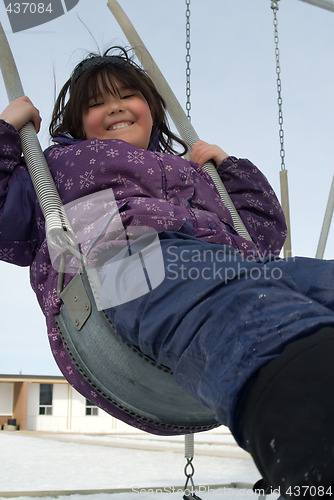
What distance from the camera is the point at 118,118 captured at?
4.03 ft

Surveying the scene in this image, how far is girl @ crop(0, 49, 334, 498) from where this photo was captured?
470 millimetres

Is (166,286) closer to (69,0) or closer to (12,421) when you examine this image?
(69,0)

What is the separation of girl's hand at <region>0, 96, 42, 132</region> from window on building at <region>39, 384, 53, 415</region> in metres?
14.1

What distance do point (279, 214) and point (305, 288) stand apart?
72 cm

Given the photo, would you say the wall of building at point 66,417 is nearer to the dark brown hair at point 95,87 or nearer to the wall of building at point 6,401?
the wall of building at point 6,401

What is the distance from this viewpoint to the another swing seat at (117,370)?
2.49ft

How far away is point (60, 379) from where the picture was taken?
571 inches

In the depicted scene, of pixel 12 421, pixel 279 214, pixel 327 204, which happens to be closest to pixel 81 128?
pixel 279 214

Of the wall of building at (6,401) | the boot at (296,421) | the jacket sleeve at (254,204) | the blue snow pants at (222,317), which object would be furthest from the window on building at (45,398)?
the boot at (296,421)

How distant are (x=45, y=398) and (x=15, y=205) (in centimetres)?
1422

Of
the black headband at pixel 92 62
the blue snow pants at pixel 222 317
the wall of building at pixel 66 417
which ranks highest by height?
the black headband at pixel 92 62

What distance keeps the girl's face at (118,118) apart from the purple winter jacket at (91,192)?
3.8 inches

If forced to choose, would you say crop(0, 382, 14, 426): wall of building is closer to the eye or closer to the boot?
the eye

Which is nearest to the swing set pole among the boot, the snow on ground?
the boot
